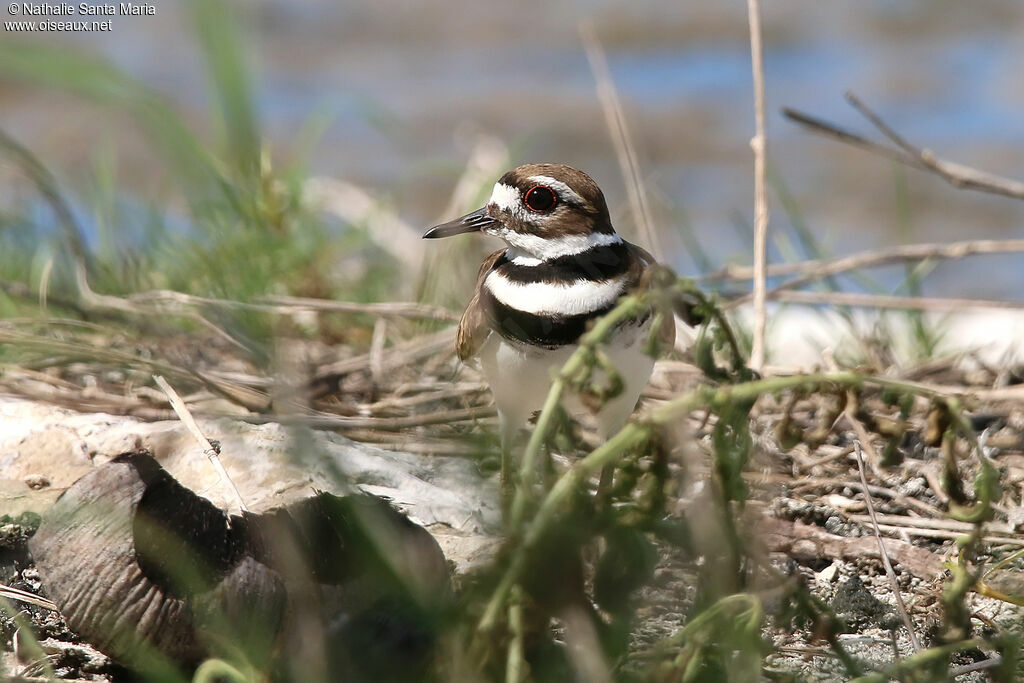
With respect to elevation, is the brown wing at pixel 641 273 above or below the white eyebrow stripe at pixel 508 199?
below

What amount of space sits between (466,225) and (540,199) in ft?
0.86

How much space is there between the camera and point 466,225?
350 centimetres

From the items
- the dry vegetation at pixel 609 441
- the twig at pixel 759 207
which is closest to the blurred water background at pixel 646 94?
the dry vegetation at pixel 609 441

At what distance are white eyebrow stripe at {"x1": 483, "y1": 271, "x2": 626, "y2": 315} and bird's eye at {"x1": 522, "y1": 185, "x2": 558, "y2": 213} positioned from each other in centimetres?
22

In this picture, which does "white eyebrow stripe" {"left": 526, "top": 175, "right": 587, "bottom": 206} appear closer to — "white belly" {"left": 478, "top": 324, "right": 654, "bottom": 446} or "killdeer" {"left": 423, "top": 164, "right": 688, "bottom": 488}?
"killdeer" {"left": 423, "top": 164, "right": 688, "bottom": 488}

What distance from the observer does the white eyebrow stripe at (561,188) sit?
10.9ft

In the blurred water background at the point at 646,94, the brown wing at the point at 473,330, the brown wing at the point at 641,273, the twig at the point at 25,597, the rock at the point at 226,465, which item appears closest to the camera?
the twig at the point at 25,597

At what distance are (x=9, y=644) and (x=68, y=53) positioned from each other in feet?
6.32

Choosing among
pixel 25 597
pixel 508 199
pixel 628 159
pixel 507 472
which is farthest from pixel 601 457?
pixel 628 159

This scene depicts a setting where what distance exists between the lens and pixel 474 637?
5.95 feet

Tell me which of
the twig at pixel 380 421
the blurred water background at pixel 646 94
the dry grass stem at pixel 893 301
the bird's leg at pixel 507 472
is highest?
the blurred water background at pixel 646 94

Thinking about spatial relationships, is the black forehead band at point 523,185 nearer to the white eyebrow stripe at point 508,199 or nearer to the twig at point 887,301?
the white eyebrow stripe at point 508,199

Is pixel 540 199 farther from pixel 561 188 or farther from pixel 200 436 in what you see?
pixel 200 436

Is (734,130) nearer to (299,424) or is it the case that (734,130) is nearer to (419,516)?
(419,516)
